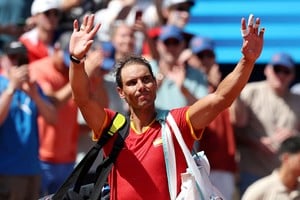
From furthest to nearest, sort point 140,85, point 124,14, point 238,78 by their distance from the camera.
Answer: point 124,14 → point 140,85 → point 238,78

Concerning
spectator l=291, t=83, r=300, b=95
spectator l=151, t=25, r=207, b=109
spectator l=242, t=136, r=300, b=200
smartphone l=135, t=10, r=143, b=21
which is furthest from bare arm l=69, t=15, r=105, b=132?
spectator l=291, t=83, r=300, b=95

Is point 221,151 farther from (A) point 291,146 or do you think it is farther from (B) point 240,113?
(A) point 291,146

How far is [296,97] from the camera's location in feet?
31.7

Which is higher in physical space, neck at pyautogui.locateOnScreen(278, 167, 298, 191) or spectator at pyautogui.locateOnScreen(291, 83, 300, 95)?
spectator at pyautogui.locateOnScreen(291, 83, 300, 95)

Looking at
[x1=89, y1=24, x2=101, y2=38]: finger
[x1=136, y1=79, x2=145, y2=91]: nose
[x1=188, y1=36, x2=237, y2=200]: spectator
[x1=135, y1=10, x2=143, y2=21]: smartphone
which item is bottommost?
[x1=188, y1=36, x2=237, y2=200]: spectator

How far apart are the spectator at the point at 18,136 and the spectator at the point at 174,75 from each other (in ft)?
3.58

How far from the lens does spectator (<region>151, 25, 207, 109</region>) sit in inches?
357

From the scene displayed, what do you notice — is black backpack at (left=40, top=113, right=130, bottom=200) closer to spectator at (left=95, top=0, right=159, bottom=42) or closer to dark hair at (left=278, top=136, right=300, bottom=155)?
dark hair at (left=278, top=136, right=300, bottom=155)

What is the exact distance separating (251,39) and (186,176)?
33.1 inches

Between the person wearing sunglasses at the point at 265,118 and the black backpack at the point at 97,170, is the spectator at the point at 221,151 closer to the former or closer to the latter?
the person wearing sunglasses at the point at 265,118

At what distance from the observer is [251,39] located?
19.1ft

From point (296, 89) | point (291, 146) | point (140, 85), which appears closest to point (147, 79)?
point (140, 85)

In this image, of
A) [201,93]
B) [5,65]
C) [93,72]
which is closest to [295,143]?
[201,93]

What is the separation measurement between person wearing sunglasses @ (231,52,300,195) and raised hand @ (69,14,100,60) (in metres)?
3.66
